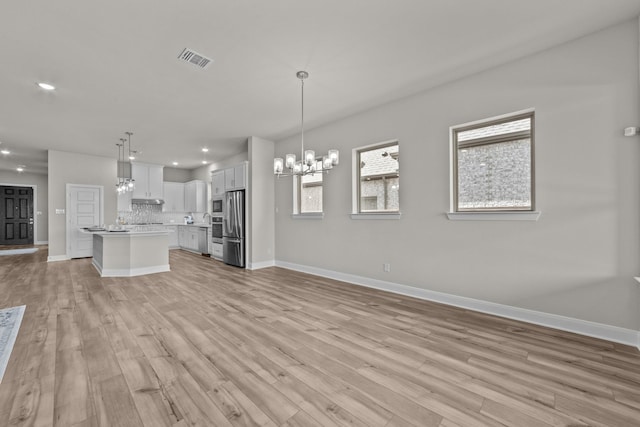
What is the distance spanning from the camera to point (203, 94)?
13.4ft

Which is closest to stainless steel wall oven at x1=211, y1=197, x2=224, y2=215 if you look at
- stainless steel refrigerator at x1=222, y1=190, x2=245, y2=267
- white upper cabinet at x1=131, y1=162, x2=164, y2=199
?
stainless steel refrigerator at x1=222, y1=190, x2=245, y2=267

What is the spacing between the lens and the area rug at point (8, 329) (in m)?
2.32

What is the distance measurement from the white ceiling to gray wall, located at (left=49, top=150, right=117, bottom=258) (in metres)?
2.88

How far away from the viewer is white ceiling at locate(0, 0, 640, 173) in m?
2.44

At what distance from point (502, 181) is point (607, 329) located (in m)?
1.73

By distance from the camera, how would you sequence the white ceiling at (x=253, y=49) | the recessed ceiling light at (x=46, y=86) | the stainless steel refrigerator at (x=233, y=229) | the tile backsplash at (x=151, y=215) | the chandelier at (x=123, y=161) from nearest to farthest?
the white ceiling at (x=253, y=49)
the recessed ceiling light at (x=46, y=86)
the stainless steel refrigerator at (x=233, y=229)
the chandelier at (x=123, y=161)
the tile backsplash at (x=151, y=215)

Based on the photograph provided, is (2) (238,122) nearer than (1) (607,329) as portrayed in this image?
No

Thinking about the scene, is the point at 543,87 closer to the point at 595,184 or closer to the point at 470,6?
the point at 595,184

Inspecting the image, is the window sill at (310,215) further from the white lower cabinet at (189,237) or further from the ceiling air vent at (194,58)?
the white lower cabinet at (189,237)

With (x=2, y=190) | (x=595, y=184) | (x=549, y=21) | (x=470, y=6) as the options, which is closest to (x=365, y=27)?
(x=470, y=6)

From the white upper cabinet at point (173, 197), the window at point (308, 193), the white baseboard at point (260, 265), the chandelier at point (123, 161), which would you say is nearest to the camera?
the window at point (308, 193)

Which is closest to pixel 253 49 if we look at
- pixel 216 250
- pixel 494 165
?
pixel 494 165

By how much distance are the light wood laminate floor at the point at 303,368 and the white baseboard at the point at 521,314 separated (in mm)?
122

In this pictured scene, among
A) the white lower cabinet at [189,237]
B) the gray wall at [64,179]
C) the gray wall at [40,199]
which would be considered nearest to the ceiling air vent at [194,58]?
the white lower cabinet at [189,237]
